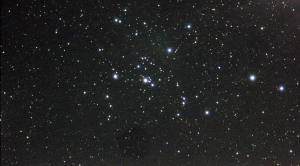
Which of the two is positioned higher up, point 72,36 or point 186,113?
point 72,36

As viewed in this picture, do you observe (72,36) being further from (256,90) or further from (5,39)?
(256,90)

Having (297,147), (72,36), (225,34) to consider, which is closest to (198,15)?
(225,34)

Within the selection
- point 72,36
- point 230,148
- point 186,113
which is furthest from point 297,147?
point 72,36

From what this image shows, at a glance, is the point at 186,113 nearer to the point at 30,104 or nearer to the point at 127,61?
the point at 127,61

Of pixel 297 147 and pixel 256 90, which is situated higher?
pixel 256 90

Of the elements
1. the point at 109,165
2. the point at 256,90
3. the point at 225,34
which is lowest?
the point at 109,165
